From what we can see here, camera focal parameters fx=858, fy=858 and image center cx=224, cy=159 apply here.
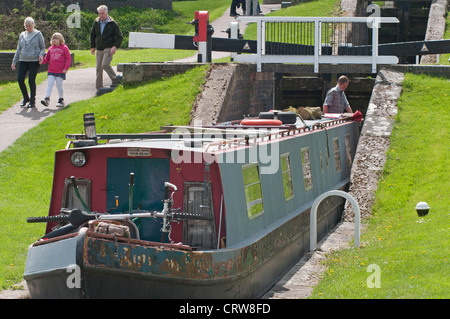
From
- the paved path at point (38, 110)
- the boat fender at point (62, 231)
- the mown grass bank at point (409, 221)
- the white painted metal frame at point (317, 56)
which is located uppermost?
the white painted metal frame at point (317, 56)

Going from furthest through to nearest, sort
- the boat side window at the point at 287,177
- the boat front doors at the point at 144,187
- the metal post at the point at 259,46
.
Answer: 1. the metal post at the point at 259,46
2. the boat side window at the point at 287,177
3. the boat front doors at the point at 144,187

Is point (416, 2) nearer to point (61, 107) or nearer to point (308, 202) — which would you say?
point (61, 107)

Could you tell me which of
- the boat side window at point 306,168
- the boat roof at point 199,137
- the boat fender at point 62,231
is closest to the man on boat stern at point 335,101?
the boat roof at point 199,137

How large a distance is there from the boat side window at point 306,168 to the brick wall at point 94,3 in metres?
26.1

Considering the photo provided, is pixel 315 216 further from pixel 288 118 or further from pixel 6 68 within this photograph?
pixel 6 68

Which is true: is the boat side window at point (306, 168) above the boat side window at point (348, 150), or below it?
above

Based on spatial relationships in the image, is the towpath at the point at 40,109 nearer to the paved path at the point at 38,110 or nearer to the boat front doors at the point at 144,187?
the paved path at the point at 38,110

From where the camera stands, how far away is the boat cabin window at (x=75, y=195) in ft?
31.3

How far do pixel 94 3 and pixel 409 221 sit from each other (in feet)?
97.0

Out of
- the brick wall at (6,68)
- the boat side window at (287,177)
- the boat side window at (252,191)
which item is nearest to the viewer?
the boat side window at (252,191)

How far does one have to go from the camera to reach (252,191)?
33.1 feet

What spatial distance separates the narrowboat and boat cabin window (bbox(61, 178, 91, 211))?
1cm

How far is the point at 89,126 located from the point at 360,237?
4410mm

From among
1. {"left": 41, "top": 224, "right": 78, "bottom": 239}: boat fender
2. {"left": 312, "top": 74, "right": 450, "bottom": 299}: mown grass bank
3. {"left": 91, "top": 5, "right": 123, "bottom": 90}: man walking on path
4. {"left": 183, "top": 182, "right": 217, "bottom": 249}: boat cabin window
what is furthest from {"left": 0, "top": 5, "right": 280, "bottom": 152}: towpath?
{"left": 183, "top": 182, "right": 217, "bottom": 249}: boat cabin window
